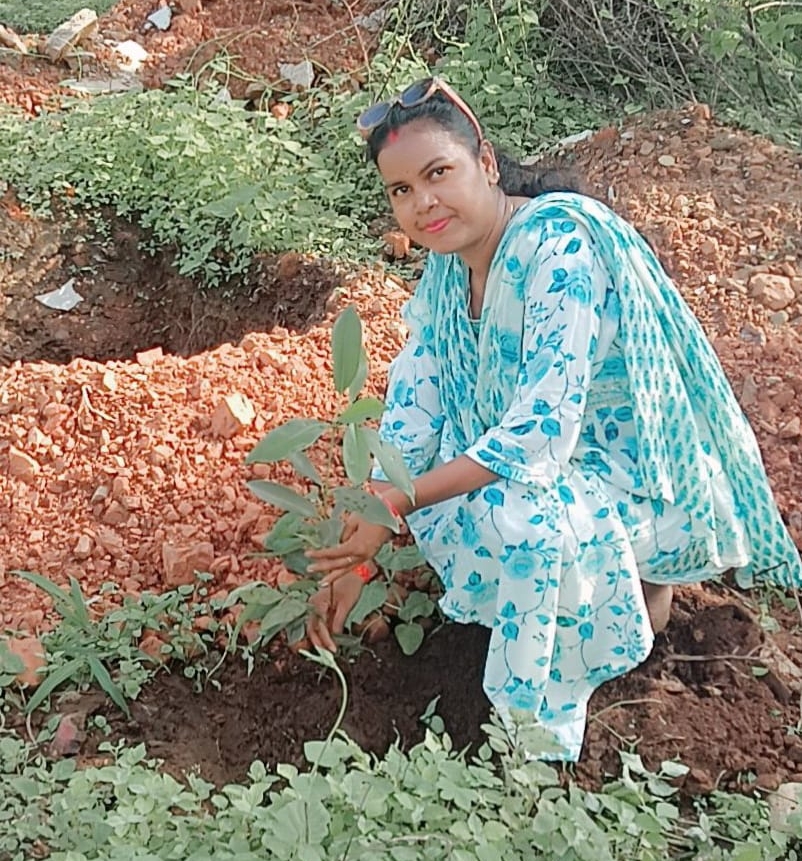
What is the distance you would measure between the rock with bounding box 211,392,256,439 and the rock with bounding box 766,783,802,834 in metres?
1.29

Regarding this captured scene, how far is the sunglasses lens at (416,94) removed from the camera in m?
1.93

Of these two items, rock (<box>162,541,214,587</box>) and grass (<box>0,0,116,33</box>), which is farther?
grass (<box>0,0,116,33</box>)

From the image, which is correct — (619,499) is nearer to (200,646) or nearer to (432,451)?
(432,451)

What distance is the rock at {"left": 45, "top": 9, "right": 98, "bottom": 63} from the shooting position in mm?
4906

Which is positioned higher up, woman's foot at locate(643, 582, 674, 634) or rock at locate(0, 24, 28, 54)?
rock at locate(0, 24, 28, 54)

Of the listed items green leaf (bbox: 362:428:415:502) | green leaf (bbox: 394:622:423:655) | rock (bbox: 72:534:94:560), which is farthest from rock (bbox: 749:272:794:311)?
rock (bbox: 72:534:94:560)

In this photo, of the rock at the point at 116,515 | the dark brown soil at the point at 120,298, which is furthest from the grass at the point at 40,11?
the rock at the point at 116,515

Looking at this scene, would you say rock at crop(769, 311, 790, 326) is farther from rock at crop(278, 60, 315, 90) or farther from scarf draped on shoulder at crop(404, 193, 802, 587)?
rock at crop(278, 60, 315, 90)

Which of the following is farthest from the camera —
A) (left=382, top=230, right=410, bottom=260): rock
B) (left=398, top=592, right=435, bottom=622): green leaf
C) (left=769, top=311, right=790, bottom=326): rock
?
(left=382, top=230, right=410, bottom=260): rock

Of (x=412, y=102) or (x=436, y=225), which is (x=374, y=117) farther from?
(x=436, y=225)

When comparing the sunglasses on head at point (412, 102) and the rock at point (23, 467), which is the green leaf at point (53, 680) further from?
the sunglasses on head at point (412, 102)

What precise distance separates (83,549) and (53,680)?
390 mm

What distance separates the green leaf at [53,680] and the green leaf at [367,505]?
0.66 meters

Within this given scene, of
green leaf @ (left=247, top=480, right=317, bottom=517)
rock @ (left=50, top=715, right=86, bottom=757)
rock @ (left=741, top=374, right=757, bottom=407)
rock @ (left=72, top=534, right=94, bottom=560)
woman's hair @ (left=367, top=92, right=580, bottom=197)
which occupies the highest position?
woman's hair @ (left=367, top=92, right=580, bottom=197)
